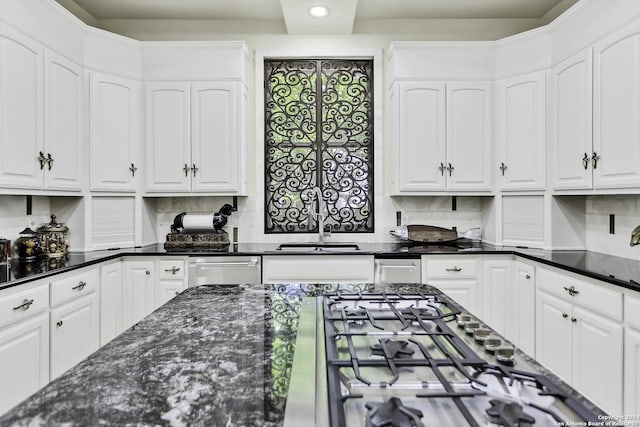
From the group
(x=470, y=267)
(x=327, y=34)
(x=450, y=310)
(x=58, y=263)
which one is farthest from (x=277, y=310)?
(x=327, y=34)

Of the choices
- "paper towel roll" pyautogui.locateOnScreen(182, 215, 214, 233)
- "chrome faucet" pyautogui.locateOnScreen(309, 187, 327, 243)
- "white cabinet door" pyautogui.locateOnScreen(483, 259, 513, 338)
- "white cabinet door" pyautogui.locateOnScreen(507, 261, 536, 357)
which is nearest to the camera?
"white cabinet door" pyautogui.locateOnScreen(507, 261, 536, 357)

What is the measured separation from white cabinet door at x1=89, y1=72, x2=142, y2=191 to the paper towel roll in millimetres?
520

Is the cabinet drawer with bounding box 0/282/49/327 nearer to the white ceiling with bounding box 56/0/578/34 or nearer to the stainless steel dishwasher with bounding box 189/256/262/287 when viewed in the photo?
the stainless steel dishwasher with bounding box 189/256/262/287

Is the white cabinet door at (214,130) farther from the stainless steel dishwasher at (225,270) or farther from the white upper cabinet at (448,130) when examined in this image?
the white upper cabinet at (448,130)

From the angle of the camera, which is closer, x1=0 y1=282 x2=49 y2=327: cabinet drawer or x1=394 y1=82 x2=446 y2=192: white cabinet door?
x1=0 y1=282 x2=49 y2=327: cabinet drawer

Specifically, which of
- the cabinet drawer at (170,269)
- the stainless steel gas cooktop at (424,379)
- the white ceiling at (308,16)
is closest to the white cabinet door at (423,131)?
the white ceiling at (308,16)

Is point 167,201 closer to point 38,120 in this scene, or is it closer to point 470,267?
point 38,120

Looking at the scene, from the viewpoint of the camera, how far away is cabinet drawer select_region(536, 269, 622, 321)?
2.02 m

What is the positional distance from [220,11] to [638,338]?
3773 mm

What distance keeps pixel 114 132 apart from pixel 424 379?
3238mm

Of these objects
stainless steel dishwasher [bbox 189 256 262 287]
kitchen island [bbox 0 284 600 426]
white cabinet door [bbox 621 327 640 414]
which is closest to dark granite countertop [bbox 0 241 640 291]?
stainless steel dishwasher [bbox 189 256 262 287]

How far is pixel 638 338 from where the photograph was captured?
187cm

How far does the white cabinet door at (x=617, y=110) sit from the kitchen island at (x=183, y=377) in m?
2.16

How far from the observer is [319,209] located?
369cm
